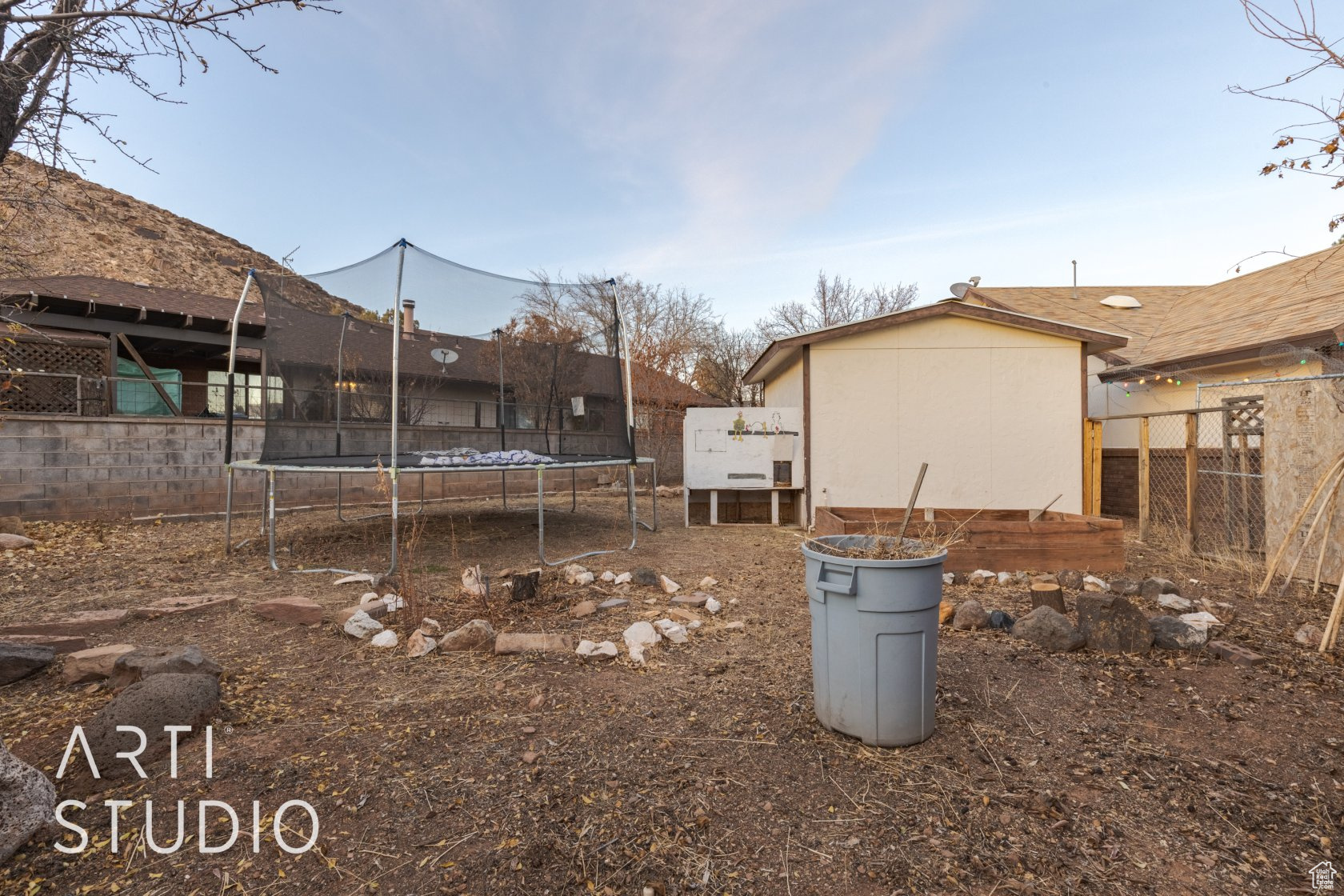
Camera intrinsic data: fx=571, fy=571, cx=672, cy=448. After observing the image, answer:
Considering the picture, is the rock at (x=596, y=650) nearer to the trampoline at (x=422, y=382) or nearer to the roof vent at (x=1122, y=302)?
the trampoline at (x=422, y=382)

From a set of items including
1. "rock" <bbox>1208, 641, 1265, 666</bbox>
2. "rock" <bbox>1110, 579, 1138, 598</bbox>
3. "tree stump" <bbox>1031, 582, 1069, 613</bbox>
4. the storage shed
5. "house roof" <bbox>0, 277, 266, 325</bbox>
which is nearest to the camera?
"rock" <bbox>1208, 641, 1265, 666</bbox>

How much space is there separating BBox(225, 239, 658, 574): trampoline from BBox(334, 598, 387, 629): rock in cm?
83

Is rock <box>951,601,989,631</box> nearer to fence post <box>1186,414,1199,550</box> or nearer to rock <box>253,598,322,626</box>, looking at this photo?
fence post <box>1186,414,1199,550</box>

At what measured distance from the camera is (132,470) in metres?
7.76

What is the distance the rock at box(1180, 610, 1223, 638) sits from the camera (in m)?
3.34

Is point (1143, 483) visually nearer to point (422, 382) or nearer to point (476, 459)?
point (476, 459)

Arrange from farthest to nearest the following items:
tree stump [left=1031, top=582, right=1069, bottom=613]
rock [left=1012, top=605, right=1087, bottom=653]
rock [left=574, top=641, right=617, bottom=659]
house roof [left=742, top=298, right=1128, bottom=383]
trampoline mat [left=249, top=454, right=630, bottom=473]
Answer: house roof [left=742, top=298, right=1128, bottom=383], trampoline mat [left=249, top=454, right=630, bottom=473], tree stump [left=1031, top=582, right=1069, bottom=613], rock [left=1012, top=605, right=1087, bottom=653], rock [left=574, top=641, right=617, bottom=659]

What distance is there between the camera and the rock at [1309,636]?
10.9ft

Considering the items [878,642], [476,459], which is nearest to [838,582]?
[878,642]

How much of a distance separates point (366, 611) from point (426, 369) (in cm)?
415

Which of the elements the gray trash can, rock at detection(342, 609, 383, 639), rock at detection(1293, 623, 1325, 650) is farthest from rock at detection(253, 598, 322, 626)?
rock at detection(1293, 623, 1325, 650)

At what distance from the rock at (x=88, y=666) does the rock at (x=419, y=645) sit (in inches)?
50.2

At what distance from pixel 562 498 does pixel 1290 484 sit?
10.1 m

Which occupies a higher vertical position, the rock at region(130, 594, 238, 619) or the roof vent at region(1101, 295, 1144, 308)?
the roof vent at region(1101, 295, 1144, 308)
